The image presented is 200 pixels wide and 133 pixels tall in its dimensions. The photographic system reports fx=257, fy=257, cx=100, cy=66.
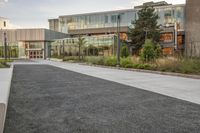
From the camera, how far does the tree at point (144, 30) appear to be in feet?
148

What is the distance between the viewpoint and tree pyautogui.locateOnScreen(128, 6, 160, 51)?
148 feet

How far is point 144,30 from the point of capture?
149 feet

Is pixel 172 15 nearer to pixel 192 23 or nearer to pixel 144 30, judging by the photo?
pixel 192 23

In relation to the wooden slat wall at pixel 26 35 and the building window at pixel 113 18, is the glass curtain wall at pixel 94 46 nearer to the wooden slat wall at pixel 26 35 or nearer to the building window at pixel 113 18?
the wooden slat wall at pixel 26 35

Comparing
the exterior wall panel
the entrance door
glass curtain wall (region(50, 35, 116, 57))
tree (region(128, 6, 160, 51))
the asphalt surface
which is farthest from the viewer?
the entrance door

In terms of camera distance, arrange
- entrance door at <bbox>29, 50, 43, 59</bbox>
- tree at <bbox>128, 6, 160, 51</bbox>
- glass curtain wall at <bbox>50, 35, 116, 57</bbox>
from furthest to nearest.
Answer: entrance door at <bbox>29, 50, 43, 59</bbox>
glass curtain wall at <bbox>50, 35, 116, 57</bbox>
tree at <bbox>128, 6, 160, 51</bbox>

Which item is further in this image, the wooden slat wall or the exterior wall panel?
the wooden slat wall

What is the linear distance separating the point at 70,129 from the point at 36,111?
188cm

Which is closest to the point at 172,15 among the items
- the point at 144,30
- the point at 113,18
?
the point at 144,30

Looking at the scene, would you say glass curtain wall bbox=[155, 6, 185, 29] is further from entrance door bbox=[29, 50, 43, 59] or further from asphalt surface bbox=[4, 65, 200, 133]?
asphalt surface bbox=[4, 65, 200, 133]

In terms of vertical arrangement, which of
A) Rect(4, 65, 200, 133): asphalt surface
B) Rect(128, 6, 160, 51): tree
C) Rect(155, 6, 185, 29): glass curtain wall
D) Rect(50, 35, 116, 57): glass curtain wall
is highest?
Rect(155, 6, 185, 29): glass curtain wall

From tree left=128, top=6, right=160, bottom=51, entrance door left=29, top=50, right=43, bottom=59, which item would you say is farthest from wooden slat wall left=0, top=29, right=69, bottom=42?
tree left=128, top=6, right=160, bottom=51

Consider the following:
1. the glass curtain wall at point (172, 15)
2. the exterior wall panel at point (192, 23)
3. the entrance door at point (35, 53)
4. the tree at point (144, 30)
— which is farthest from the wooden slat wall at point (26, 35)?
the exterior wall panel at point (192, 23)

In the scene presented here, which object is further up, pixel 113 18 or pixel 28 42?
pixel 113 18
